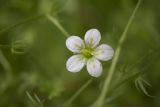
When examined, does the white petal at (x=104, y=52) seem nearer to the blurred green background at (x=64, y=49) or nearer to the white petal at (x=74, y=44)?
the white petal at (x=74, y=44)

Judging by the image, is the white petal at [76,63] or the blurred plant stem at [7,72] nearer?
the white petal at [76,63]

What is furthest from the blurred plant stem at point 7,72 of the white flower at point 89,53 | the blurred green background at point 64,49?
the white flower at point 89,53

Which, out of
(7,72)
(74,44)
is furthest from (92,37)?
(7,72)

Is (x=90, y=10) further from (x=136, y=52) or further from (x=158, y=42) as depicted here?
(x=158, y=42)

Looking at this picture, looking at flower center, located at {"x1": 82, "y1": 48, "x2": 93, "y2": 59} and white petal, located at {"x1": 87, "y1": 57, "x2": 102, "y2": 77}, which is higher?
flower center, located at {"x1": 82, "y1": 48, "x2": 93, "y2": 59}

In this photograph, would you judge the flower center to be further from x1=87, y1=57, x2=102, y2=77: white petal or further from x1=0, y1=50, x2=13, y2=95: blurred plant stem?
x1=0, y1=50, x2=13, y2=95: blurred plant stem

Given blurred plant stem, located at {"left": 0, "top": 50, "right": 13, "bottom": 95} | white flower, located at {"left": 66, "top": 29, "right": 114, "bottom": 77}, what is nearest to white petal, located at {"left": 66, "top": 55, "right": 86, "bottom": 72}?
white flower, located at {"left": 66, "top": 29, "right": 114, "bottom": 77}

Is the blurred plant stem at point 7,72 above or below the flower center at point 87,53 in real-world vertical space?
above

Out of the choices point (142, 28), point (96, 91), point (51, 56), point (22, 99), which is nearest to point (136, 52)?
point (142, 28)
